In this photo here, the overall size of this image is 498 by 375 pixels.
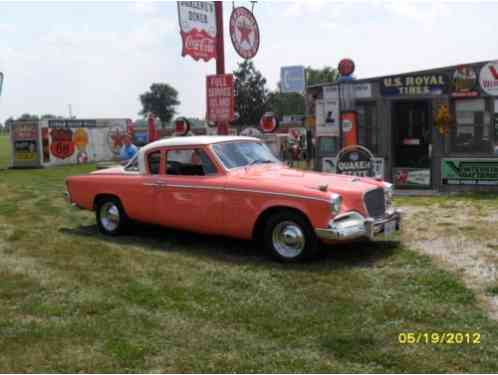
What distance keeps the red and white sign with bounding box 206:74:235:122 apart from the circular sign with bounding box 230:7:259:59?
0.99m

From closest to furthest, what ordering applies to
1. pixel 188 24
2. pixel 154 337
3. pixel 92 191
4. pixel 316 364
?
pixel 316 364 → pixel 154 337 → pixel 92 191 → pixel 188 24

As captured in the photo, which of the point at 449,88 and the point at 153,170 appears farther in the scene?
the point at 449,88

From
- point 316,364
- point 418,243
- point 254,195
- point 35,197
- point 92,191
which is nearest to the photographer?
point 316,364

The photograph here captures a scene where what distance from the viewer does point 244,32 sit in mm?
12719

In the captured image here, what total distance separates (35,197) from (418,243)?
9.63m

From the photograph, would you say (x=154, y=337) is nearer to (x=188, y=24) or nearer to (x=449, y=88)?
(x=188, y=24)

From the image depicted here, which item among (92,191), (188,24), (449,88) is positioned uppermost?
(188,24)

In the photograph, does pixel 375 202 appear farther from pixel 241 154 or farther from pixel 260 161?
pixel 241 154

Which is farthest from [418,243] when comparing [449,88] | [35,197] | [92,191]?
[35,197]

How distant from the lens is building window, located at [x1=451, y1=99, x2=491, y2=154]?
12234mm

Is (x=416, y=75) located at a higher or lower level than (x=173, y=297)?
higher

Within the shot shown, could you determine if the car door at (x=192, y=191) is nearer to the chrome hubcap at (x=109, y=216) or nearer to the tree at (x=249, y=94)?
the chrome hubcap at (x=109, y=216)

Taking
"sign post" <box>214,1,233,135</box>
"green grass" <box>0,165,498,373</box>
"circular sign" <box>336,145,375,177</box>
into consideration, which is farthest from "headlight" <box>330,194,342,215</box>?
"sign post" <box>214,1,233,135</box>

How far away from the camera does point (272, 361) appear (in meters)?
4.12
